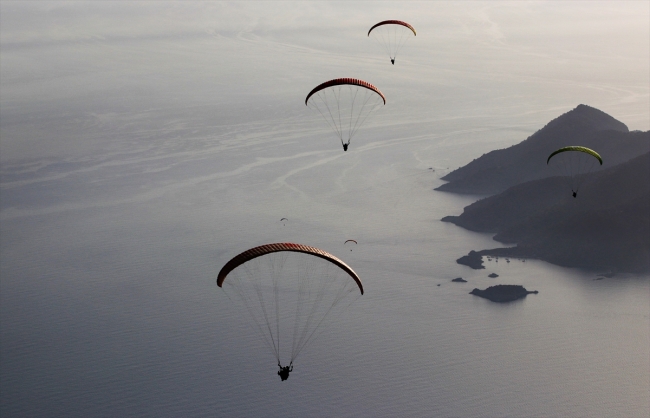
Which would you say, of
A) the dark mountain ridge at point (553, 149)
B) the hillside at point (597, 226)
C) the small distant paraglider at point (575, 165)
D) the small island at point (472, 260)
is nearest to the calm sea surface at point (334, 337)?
the small island at point (472, 260)

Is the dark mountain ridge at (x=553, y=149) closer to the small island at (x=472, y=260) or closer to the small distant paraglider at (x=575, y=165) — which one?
the small distant paraglider at (x=575, y=165)

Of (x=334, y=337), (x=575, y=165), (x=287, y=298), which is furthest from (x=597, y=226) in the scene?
(x=287, y=298)

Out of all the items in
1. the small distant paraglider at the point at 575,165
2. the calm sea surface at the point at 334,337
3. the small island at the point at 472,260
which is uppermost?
the small distant paraglider at the point at 575,165

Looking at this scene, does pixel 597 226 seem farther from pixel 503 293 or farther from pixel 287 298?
pixel 287 298

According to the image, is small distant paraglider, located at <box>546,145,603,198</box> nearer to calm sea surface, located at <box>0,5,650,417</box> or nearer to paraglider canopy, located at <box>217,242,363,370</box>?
calm sea surface, located at <box>0,5,650,417</box>

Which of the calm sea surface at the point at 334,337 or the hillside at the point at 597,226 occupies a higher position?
the hillside at the point at 597,226

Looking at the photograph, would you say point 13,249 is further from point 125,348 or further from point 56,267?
point 125,348

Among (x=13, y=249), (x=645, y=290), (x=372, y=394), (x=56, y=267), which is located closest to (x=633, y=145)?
(x=645, y=290)
